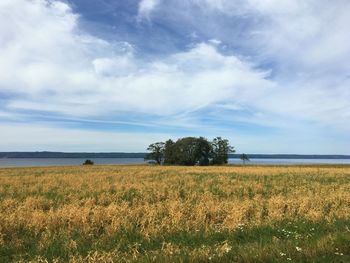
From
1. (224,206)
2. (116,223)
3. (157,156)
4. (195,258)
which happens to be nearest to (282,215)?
→ (224,206)

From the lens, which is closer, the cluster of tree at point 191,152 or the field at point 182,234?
the field at point 182,234

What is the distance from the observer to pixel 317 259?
7000 millimetres

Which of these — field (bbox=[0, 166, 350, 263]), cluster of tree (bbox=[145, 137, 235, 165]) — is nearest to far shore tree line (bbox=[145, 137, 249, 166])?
cluster of tree (bbox=[145, 137, 235, 165])

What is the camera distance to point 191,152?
116750 mm

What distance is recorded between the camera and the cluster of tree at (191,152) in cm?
11619

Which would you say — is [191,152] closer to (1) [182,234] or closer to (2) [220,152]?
(2) [220,152]

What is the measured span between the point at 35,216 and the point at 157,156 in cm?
11511

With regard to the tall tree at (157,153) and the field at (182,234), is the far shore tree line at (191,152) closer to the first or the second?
the tall tree at (157,153)

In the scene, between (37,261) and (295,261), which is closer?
(295,261)

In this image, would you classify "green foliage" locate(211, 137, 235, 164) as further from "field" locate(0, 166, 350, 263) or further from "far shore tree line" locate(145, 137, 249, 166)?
"field" locate(0, 166, 350, 263)

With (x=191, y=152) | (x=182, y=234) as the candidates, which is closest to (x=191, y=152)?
(x=191, y=152)

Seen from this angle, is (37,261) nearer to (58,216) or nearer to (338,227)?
(58,216)

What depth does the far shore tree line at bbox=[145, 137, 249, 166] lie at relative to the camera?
116188 mm

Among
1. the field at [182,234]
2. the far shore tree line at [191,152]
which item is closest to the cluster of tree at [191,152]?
the far shore tree line at [191,152]
